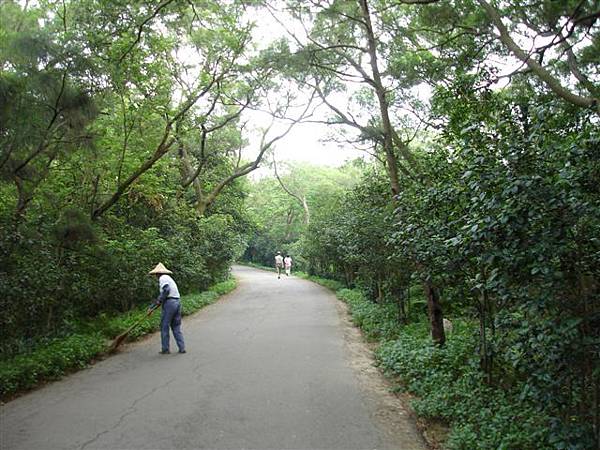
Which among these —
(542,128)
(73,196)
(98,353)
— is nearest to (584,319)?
(542,128)

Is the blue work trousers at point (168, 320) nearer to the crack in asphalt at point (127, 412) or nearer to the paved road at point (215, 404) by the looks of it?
the paved road at point (215, 404)

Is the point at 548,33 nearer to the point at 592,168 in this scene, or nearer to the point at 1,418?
the point at 592,168

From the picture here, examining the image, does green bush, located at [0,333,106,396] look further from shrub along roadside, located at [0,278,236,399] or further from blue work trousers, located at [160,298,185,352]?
blue work trousers, located at [160,298,185,352]

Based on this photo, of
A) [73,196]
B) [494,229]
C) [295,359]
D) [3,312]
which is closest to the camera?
[494,229]

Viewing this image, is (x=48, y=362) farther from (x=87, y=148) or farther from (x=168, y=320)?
(x=87, y=148)

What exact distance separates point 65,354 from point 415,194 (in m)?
6.39

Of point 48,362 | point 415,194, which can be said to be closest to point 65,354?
point 48,362

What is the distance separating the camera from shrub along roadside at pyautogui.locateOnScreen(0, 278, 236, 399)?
22.7ft

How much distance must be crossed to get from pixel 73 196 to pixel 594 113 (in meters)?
11.8

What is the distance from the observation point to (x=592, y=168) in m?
3.50

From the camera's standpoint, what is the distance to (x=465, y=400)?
221 inches

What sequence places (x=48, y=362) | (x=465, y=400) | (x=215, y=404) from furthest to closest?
(x=48, y=362) < (x=215, y=404) < (x=465, y=400)

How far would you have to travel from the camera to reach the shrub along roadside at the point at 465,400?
419 cm

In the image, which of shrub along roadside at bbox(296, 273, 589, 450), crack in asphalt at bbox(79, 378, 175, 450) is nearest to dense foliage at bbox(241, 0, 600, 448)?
shrub along roadside at bbox(296, 273, 589, 450)
